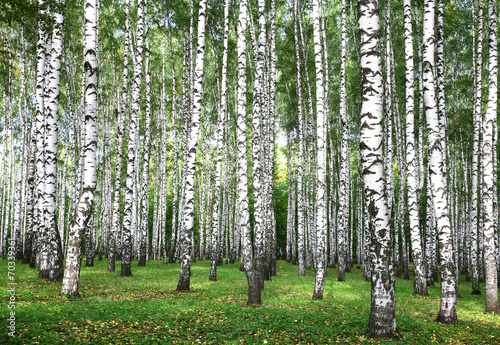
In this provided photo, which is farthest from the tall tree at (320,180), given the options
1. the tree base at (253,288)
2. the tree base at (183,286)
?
the tree base at (183,286)

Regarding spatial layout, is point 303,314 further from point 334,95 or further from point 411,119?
point 334,95

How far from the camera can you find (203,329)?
568 cm

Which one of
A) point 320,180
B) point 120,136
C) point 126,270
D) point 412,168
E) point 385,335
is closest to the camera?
point 385,335

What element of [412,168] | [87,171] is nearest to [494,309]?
[412,168]

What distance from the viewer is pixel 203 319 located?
6.32m

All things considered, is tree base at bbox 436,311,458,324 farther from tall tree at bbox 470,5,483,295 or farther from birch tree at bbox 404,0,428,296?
tall tree at bbox 470,5,483,295

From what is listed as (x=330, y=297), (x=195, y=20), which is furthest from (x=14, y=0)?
(x=195, y=20)

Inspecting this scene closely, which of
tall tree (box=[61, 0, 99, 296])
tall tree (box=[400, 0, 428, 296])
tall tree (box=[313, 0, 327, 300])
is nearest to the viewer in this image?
tall tree (box=[61, 0, 99, 296])

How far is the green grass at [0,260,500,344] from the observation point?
4.98 metres

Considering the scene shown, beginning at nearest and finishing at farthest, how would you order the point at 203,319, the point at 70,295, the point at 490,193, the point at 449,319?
the point at 203,319, the point at 449,319, the point at 70,295, the point at 490,193

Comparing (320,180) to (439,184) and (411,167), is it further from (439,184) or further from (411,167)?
(411,167)

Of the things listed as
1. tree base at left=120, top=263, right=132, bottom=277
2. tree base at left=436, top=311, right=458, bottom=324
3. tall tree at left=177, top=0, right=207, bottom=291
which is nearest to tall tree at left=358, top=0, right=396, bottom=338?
tree base at left=436, top=311, right=458, bottom=324

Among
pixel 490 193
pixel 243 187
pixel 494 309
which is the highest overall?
pixel 243 187

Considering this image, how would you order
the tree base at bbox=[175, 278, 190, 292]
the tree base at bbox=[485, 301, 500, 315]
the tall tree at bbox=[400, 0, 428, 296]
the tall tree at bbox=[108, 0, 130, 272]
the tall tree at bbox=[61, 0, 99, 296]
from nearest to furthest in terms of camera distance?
the tall tree at bbox=[61, 0, 99, 296]
the tree base at bbox=[485, 301, 500, 315]
the tree base at bbox=[175, 278, 190, 292]
the tall tree at bbox=[400, 0, 428, 296]
the tall tree at bbox=[108, 0, 130, 272]
